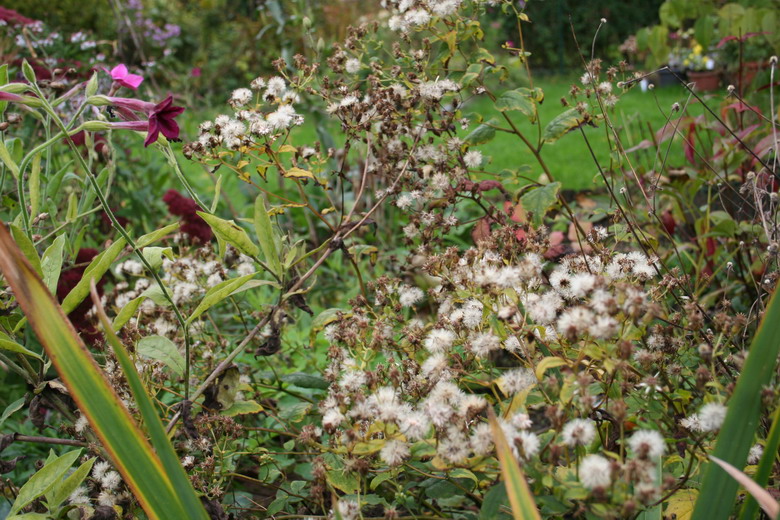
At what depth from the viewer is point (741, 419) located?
839 millimetres

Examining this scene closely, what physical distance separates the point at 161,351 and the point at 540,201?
0.89 meters

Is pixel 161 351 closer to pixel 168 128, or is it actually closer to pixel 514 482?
pixel 168 128

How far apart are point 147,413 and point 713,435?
2.71ft

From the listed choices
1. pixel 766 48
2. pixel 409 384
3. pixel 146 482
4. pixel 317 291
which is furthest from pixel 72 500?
pixel 766 48

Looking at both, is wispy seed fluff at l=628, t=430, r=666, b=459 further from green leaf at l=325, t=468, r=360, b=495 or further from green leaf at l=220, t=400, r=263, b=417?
green leaf at l=220, t=400, r=263, b=417

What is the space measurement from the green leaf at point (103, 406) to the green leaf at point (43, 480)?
0.35 metres

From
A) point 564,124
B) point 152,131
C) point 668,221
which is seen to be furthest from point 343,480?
point 668,221

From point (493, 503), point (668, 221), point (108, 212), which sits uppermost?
point (108, 212)

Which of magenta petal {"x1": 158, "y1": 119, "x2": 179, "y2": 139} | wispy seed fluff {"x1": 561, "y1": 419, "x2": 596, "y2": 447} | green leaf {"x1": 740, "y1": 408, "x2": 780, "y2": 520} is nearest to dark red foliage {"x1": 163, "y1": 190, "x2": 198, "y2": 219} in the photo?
magenta petal {"x1": 158, "y1": 119, "x2": 179, "y2": 139}

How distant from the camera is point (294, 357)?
2270 mm

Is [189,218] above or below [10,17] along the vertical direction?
below

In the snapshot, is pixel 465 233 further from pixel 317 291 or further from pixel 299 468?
pixel 299 468

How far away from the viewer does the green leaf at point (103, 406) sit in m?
0.91

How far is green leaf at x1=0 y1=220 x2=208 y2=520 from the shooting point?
0.91 metres
